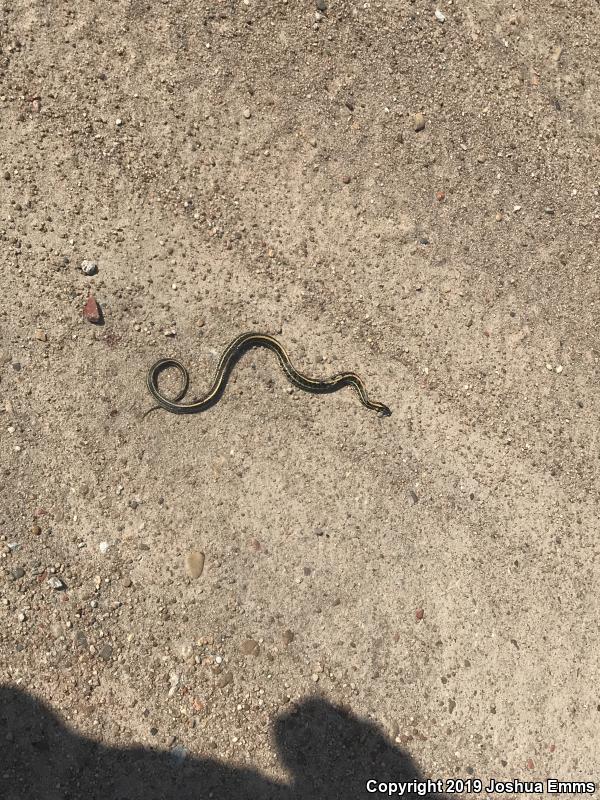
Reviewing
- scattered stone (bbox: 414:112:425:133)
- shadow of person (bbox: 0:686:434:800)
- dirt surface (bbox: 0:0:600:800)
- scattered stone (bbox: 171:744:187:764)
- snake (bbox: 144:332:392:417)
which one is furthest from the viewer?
scattered stone (bbox: 414:112:425:133)

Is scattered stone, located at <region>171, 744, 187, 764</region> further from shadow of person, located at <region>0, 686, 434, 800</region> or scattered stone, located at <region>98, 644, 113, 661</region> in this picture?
scattered stone, located at <region>98, 644, 113, 661</region>

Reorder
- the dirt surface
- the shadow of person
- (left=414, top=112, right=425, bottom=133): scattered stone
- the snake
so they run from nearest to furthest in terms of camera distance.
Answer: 1. the shadow of person
2. the dirt surface
3. the snake
4. (left=414, top=112, right=425, bottom=133): scattered stone

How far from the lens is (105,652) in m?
5.03

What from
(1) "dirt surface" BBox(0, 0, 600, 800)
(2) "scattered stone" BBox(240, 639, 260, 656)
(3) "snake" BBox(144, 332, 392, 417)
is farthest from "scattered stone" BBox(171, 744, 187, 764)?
Answer: (3) "snake" BBox(144, 332, 392, 417)

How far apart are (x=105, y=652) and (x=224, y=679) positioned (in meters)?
1.15

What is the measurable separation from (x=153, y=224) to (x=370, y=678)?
4.99 meters

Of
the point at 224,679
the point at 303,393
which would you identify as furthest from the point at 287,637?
the point at 303,393

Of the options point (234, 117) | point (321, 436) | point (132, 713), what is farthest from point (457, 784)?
point (234, 117)

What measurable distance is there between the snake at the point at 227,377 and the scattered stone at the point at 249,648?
7.56 feet

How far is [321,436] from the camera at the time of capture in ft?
17.9

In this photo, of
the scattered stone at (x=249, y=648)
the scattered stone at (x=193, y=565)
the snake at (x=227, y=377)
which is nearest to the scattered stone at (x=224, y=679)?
the scattered stone at (x=249, y=648)

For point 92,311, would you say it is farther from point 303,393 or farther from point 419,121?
point 419,121

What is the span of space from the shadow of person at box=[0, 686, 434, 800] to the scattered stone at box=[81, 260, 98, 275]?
13.0 ft

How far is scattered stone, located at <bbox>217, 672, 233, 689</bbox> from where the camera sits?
16.8 feet
